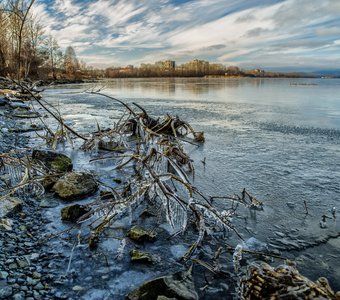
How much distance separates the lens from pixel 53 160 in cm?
527

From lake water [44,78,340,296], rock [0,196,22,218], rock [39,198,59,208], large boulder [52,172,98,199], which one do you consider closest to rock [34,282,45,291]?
rock [0,196,22,218]

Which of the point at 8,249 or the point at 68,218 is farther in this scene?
the point at 68,218

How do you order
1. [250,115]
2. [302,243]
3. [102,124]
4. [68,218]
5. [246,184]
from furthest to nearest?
[250,115] < [102,124] < [246,184] < [68,218] < [302,243]

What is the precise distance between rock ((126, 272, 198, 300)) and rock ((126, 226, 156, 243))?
79cm

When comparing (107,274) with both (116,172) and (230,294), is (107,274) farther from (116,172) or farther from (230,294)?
(116,172)

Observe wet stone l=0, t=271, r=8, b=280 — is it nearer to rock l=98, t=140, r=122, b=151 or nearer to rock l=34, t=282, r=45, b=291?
rock l=34, t=282, r=45, b=291

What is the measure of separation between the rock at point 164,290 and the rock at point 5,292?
2.96ft

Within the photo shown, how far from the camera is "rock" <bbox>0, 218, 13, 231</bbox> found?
2.98 meters

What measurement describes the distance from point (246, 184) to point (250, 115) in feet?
29.1

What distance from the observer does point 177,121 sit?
8.74m

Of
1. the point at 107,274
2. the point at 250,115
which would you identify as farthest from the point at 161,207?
the point at 250,115

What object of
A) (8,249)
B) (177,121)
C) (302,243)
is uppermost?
(177,121)

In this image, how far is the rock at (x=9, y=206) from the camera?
323 centimetres

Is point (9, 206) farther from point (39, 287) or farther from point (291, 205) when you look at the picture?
point (291, 205)
